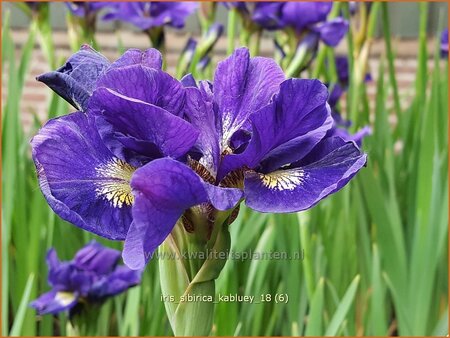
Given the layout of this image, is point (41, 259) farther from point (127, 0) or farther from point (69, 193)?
point (69, 193)

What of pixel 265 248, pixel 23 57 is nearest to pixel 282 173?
pixel 265 248

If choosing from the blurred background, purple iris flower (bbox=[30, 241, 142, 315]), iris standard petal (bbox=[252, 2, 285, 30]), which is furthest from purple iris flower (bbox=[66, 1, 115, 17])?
purple iris flower (bbox=[30, 241, 142, 315])

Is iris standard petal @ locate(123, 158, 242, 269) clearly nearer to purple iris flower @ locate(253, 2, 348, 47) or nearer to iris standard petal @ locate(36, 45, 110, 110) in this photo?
iris standard petal @ locate(36, 45, 110, 110)

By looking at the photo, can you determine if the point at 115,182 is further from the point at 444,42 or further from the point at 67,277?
the point at 444,42

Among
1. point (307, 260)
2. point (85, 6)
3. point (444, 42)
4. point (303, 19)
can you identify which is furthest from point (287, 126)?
point (444, 42)

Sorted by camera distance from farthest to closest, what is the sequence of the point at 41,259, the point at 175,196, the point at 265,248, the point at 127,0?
the point at 127,0 < the point at 41,259 < the point at 265,248 < the point at 175,196

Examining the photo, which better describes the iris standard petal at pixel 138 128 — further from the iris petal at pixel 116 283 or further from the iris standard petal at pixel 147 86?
the iris petal at pixel 116 283

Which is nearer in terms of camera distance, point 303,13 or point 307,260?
point 307,260
